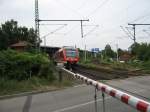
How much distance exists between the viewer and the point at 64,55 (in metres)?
43.6

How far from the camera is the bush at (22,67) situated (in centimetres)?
2311

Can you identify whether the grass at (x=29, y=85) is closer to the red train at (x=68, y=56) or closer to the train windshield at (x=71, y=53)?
the red train at (x=68, y=56)

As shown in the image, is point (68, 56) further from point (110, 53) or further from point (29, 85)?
point (110, 53)

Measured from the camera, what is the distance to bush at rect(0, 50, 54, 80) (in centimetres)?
2311

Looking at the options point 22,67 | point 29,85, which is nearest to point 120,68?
point 22,67

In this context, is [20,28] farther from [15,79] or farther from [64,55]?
[15,79]

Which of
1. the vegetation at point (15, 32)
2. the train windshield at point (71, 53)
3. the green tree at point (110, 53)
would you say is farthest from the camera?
the green tree at point (110, 53)

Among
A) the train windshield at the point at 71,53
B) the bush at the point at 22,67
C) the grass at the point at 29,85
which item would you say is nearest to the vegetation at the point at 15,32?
the train windshield at the point at 71,53

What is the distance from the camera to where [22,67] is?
24094mm

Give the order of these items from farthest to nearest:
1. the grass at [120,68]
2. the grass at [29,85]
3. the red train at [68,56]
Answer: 1. the red train at [68,56]
2. the grass at [120,68]
3. the grass at [29,85]

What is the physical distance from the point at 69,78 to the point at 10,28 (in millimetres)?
80433

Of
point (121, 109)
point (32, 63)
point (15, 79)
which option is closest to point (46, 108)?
point (121, 109)

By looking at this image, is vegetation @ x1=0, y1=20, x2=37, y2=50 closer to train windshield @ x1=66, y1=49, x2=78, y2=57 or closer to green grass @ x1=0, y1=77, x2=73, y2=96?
train windshield @ x1=66, y1=49, x2=78, y2=57

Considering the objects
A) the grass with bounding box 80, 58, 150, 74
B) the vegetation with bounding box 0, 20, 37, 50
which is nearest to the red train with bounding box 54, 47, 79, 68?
the grass with bounding box 80, 58, 150, 74
